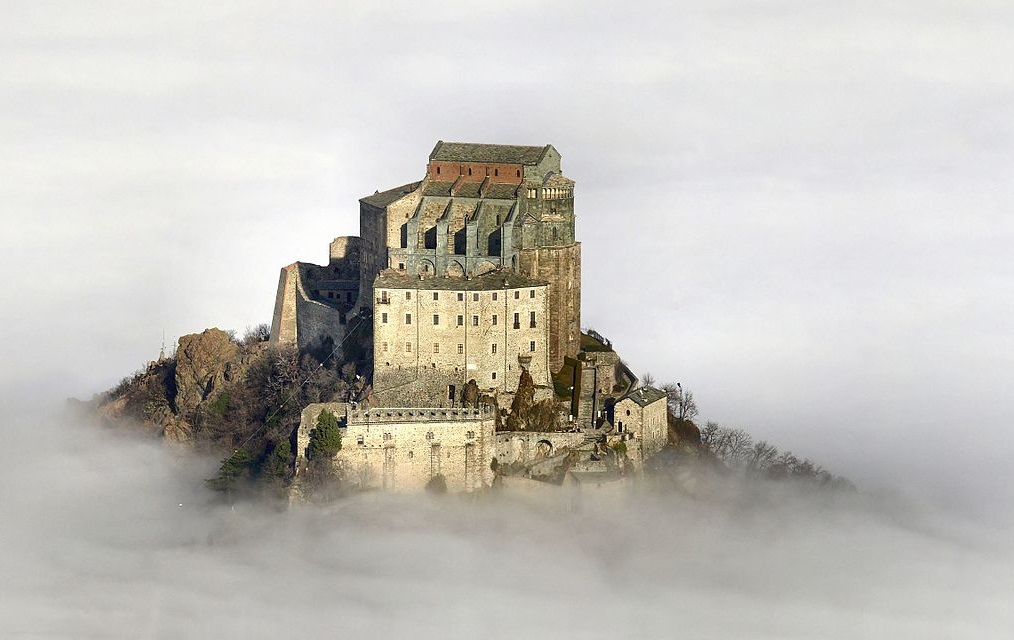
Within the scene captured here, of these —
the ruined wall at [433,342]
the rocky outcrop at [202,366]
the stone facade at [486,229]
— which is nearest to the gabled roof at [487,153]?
the stone facade at [486,229]

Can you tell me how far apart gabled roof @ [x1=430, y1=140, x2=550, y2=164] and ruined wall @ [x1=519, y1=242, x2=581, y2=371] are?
445cm

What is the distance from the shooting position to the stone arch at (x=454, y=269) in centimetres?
13162

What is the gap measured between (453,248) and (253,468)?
13732mm

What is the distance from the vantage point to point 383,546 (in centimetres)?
12794

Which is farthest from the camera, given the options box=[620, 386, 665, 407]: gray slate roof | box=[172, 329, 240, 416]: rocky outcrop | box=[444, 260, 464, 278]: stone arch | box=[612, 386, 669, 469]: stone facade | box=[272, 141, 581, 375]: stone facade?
box=[172, 329, 240, 416]: rocky outcrop

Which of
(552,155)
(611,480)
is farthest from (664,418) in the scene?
(552,155)

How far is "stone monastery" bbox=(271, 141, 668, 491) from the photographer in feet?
→ 416

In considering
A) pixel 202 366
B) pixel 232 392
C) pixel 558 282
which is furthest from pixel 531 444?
pixel 202 366

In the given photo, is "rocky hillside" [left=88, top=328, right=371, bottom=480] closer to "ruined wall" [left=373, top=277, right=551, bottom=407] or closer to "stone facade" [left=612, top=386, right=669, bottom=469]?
"ruined wall" [left=373, top=277, right=551, bottom=407]

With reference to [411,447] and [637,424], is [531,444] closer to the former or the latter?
[637,424]

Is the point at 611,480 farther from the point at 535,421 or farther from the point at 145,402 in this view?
the point at 145,402

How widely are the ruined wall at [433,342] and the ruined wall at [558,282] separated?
3.90m

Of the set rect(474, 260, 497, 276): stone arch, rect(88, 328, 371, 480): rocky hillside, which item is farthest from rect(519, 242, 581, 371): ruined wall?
rect(88, 328, 371, 480): rocky hillside

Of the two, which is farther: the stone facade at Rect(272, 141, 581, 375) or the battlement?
the stone facade at Rect(272, 141, 581, 375)
